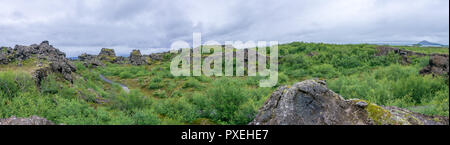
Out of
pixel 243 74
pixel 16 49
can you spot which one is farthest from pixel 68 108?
pixel 243 74

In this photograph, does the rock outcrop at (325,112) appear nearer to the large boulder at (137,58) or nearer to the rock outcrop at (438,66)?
the rock outcrop at (438,66)

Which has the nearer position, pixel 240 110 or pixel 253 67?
pixel 240 110

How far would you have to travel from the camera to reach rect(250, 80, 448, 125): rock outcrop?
431 centimetres

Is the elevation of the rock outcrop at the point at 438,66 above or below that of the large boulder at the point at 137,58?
below

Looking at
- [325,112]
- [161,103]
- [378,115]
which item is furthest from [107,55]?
[378,115]

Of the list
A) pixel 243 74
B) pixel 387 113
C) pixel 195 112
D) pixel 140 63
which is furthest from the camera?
pixel 140 63

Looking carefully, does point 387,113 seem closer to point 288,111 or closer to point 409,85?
point 288,111

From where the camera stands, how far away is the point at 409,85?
11.5 meters

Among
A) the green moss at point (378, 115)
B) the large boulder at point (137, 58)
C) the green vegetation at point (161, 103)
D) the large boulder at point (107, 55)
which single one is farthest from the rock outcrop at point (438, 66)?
the large boulder at point (107, 55)

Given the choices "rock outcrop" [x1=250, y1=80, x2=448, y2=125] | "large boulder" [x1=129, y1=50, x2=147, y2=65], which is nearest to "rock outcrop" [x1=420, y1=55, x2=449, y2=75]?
"rock outcrop" [x1=250, y1=80, x2=448, y2=125]

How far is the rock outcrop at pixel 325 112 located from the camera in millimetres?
4309

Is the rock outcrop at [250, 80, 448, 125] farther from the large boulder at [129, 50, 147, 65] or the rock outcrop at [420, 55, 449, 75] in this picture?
the large boulder at [129, 50, 147, 65]

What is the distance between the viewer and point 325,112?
466cm
